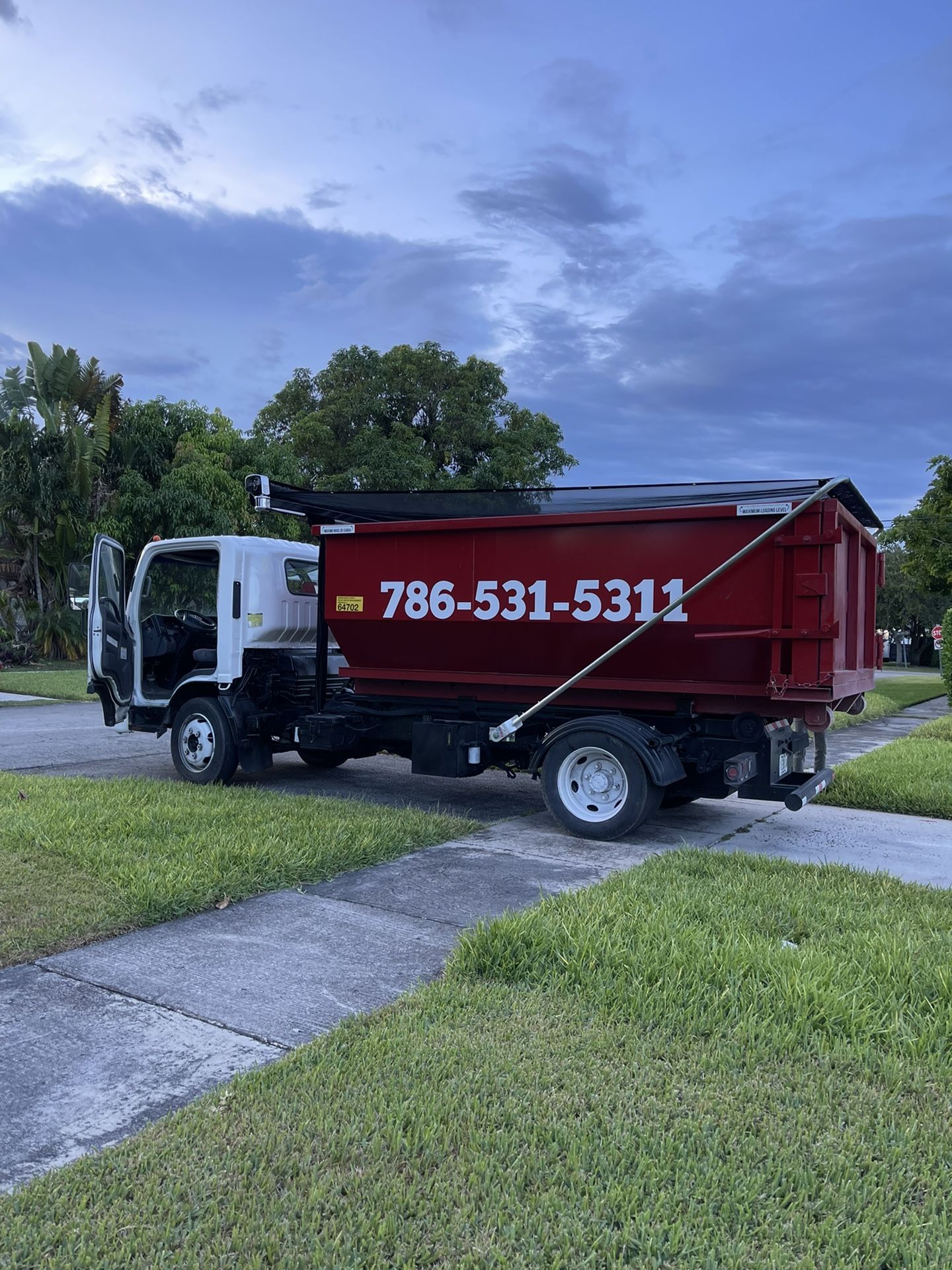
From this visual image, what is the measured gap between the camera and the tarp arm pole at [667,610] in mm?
6426

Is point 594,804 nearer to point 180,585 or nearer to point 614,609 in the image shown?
point 614,609

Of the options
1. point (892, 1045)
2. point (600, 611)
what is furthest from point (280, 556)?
point (892, 1045)

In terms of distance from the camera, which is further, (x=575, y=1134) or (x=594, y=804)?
(x=594, y=804)

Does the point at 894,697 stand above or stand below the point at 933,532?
below

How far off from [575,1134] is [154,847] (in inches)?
153

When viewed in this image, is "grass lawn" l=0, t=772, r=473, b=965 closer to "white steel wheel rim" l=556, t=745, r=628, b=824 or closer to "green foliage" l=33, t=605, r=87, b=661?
"white steel wheel rim" l=556, t=745, r=628, b=824

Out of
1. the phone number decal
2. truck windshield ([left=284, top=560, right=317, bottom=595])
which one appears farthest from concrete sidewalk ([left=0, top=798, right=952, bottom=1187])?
truck windshield ([left=284, top=560, right=317, bottom=595])

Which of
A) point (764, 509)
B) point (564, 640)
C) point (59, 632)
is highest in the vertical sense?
point (764, 509)

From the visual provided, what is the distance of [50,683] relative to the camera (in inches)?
788

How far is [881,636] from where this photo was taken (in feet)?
30.2

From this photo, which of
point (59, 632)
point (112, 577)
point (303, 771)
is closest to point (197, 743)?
point (303, 771)

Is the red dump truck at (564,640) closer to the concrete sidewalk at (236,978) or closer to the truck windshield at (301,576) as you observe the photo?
the truck windshield at (301,576)

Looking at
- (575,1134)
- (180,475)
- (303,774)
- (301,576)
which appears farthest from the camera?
(180,475)

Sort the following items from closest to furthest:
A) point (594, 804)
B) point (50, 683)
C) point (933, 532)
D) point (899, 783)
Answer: point (594, 804) < point (899, 783) < point (50, 683) < point (933, 532)
